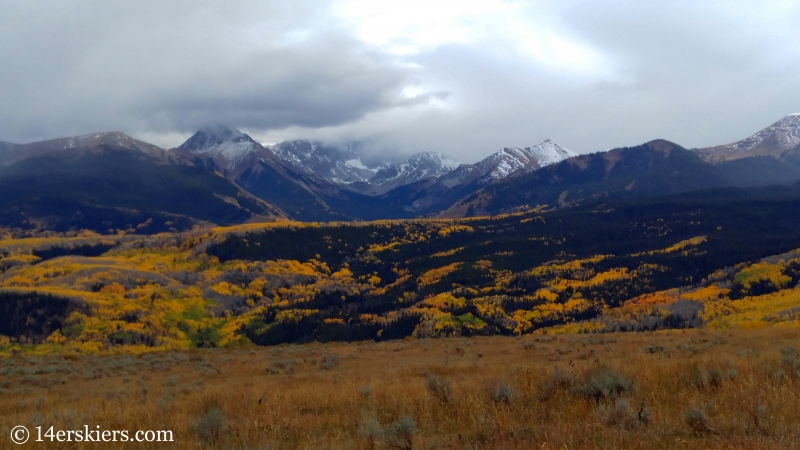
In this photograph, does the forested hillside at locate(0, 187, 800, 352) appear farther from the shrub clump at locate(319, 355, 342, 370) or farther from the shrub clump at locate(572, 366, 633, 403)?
the shrub clump at locate(572, 366, 633, 403)

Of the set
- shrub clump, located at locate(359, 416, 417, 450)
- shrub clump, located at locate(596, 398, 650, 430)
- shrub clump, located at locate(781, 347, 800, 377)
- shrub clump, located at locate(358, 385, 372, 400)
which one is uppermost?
shrub clump, located at locate(359, 416, 417, 450)

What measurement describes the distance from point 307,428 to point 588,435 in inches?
Answer: 219

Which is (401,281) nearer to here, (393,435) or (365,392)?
(365,392)

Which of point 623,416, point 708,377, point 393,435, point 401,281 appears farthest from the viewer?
point 401,281

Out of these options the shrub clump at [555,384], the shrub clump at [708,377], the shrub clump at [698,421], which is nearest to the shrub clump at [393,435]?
the shrub clump at [555,384]

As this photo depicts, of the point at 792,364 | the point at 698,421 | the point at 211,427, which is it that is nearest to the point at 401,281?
the point at 792,364

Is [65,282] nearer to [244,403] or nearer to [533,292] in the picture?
[533,292]

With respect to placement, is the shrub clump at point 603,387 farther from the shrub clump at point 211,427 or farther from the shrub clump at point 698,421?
the shrub clump at point 211,427

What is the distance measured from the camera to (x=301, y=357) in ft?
122

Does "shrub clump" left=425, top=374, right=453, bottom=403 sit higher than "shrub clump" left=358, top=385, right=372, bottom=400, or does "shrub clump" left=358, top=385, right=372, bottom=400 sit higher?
"shrub clump" left=425, top=374, right=453, bottom=403

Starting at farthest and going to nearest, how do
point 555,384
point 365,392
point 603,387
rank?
point 365,392 < point 555,384 < point 603,387

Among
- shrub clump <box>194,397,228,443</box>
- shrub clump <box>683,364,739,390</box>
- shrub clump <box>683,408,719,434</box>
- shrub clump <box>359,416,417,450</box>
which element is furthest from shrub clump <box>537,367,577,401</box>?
shrub clump <box>194,397,228,443</box>

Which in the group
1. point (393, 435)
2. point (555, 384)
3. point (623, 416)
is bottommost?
point (555, 384)

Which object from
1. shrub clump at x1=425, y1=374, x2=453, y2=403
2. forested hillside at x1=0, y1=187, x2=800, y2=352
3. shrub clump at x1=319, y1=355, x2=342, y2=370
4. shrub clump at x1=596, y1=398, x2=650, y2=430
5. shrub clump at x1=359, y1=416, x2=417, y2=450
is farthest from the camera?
forested hillside at x1=0, y1=187, x2=800, y2=352
